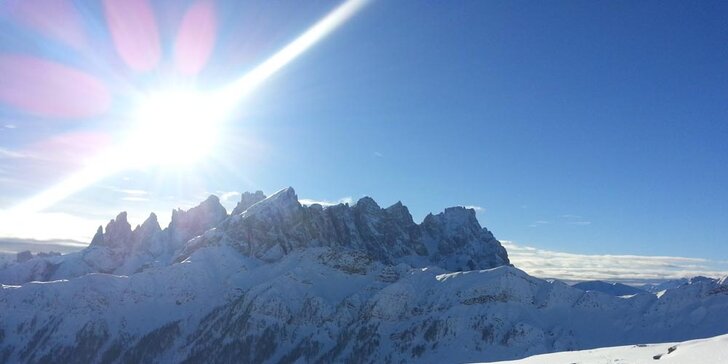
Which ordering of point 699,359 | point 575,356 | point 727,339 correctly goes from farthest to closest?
point 575,356
point 727,339
point 699,359

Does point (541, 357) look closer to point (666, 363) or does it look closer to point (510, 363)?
point (510, 363)

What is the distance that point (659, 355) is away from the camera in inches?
2359

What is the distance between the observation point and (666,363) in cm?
5262

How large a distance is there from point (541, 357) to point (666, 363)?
69.4 ft

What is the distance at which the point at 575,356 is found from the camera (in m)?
69.7

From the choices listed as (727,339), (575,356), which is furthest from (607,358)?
(727,339)

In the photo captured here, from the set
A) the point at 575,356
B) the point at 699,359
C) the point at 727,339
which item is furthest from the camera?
the point at 575,356

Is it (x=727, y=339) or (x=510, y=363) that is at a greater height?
(x=727, y=339)

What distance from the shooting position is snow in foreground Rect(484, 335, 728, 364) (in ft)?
173

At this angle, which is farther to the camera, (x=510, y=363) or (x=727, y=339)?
(x=510, y=363)

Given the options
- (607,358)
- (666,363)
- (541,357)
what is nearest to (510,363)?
(541,357)

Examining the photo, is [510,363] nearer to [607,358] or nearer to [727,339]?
[607,358]

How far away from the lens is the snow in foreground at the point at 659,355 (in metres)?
52.6

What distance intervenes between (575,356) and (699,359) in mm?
19337
